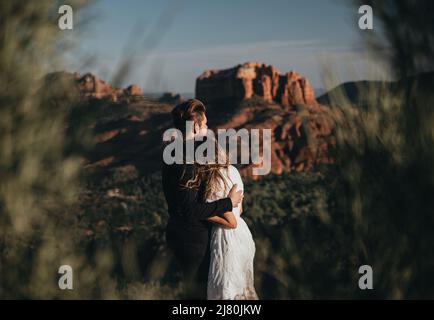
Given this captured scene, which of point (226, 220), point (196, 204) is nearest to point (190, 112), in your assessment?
point (196, 204)

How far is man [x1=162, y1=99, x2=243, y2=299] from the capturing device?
11.3 ft

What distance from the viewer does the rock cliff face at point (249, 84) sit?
7325 centimetres

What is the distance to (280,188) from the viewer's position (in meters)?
50.2

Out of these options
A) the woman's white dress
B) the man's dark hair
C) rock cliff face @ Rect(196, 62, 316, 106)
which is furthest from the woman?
rock cliff face @ Rect(196, 62, 316, 106)

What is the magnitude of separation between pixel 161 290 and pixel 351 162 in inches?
100.0

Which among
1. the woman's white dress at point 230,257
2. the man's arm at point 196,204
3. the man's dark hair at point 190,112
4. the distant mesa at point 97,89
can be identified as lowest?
the woman's white dress at point 230,257

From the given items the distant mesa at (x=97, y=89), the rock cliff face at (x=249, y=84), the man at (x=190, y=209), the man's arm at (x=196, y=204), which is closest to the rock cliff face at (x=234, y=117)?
the rock cliff face at (x=249, y=84)

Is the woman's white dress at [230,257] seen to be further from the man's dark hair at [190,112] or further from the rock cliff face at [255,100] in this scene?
the rock cliff face at [255,100]

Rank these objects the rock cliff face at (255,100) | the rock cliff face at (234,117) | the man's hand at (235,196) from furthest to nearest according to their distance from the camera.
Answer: the rock cliff face at (255,100) → the rock cliff face at (234,117) → the man's hand at (235,196)

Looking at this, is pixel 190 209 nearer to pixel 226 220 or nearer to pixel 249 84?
pixel 226 220

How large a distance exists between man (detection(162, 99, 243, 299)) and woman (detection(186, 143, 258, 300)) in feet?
0.17

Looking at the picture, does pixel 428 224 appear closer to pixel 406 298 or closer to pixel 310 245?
pixel 406 298

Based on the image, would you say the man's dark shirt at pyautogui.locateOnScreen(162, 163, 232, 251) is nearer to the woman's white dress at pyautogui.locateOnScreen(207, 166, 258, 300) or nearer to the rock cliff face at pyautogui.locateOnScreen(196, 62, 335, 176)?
the woman's white dress at pyautogui.locateOnScreen(207, 166, 258, 300)
